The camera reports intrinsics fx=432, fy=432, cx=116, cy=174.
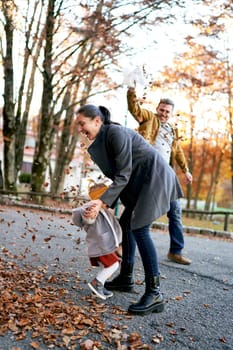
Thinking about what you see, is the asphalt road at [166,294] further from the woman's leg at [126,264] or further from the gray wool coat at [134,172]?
the gray wool coat at [134,172]

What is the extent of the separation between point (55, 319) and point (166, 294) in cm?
133

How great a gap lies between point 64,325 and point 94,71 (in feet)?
36.9

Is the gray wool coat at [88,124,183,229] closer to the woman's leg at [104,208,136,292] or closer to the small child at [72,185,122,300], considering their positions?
the small child at [72,185,122,300]

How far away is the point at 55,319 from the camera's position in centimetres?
277

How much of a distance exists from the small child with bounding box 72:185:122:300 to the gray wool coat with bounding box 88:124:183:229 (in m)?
0.25

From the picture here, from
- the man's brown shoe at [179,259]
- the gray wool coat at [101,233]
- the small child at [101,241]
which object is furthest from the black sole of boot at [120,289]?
the man's brown shoe at [179,259]

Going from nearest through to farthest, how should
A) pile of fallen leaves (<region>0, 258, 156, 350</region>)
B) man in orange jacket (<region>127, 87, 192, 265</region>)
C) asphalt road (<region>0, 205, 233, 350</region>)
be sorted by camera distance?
pile of fallen leaves (<region>0, 258, 156, 350</region>) < asphalt road (<region>0, 205, 233, 350</region>) < man in orange jacket (<region>127, 87, 192, 265</region>)

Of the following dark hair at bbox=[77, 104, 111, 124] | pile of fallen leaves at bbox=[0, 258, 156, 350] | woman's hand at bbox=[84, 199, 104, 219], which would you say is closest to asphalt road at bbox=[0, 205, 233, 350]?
pile of fallen leaves at bbox=[0, 258, 156, 350]

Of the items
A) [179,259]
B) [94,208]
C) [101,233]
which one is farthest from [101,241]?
[179,259]

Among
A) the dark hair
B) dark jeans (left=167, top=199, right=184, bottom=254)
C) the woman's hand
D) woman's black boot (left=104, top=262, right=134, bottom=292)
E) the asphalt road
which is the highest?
the dark hair

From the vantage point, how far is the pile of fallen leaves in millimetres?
2525

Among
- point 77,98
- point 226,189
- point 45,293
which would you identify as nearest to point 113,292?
point 45,293

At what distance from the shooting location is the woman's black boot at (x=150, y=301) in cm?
309

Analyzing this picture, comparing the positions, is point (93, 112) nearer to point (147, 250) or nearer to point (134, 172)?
point (134, 172)
